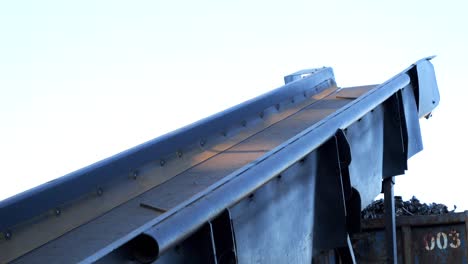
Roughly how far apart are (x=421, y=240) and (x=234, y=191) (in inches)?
133

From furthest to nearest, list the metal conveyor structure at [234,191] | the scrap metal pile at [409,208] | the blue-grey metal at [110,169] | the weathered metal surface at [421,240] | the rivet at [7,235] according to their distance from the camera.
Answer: the scrap metal pile at [409,208] → the weathered metal surface at [421,240] → the blue-grey metal at [110,169] → the rivet at [7,235] → the metal conveyor structure at [234,191]

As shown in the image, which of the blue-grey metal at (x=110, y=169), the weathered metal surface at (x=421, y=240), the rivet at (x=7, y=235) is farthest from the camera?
the weathered metal surface at (x=421, y=240)

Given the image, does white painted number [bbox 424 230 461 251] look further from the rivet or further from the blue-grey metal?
the rivet

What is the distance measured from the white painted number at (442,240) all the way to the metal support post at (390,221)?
355 mm

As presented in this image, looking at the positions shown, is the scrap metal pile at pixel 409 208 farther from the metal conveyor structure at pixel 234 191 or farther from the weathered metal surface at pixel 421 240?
the metal conveyor structure at pixel 234 191

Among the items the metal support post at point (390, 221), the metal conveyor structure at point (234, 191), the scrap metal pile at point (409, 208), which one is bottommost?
the scrap metal pile at point (409, 208)

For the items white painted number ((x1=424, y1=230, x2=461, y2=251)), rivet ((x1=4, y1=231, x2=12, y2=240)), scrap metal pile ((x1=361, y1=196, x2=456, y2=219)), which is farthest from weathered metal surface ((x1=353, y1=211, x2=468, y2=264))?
rivet ((x1=4, y1=231, x2=12, y2=240))

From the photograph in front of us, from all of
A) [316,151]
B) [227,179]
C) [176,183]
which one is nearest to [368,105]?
[316,151]

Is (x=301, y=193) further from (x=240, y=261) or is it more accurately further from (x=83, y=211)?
(x=83, y=211)

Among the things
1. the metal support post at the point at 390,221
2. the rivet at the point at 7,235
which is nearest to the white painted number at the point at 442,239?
the metal support post at the point at 390,221

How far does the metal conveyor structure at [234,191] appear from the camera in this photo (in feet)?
10.7

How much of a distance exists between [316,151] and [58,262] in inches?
66.4

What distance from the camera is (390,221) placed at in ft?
19.9

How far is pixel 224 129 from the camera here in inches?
217
